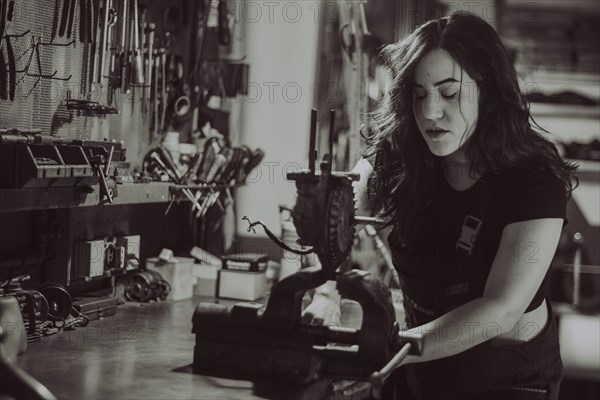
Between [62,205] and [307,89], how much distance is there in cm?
214

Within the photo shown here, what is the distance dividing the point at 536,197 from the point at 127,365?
1121 mm

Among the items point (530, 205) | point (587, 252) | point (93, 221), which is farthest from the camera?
point (587, 252)

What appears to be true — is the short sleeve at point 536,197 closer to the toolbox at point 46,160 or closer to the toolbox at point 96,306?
the toolbox at point 46,160

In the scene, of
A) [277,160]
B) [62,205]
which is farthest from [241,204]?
[62,205]

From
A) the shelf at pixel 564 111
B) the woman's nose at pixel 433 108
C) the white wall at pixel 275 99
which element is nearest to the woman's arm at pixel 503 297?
the woman's nose at pixel 433 108

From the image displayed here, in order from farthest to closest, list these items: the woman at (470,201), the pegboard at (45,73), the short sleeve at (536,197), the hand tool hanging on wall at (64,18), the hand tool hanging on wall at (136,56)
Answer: the hand tool hanging on wall at (136,56)
the hand tool hanging on wall at (64,18)
the pegboard at (45,73)
the woman at (470,201)
the short sleeve at (536,197)

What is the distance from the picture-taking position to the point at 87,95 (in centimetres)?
269

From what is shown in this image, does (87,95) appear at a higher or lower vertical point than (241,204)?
higher

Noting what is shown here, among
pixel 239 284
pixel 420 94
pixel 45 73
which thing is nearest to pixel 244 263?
pixel 239 284

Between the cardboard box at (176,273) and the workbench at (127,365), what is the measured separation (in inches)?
17.2

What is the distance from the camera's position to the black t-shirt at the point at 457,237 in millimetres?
2113

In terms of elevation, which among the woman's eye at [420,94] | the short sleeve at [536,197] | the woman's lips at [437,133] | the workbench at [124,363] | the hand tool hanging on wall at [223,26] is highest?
the hand tool hanging on wall at [223,26]

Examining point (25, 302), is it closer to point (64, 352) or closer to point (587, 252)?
point (64, 352)

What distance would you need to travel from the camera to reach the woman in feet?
7.13
